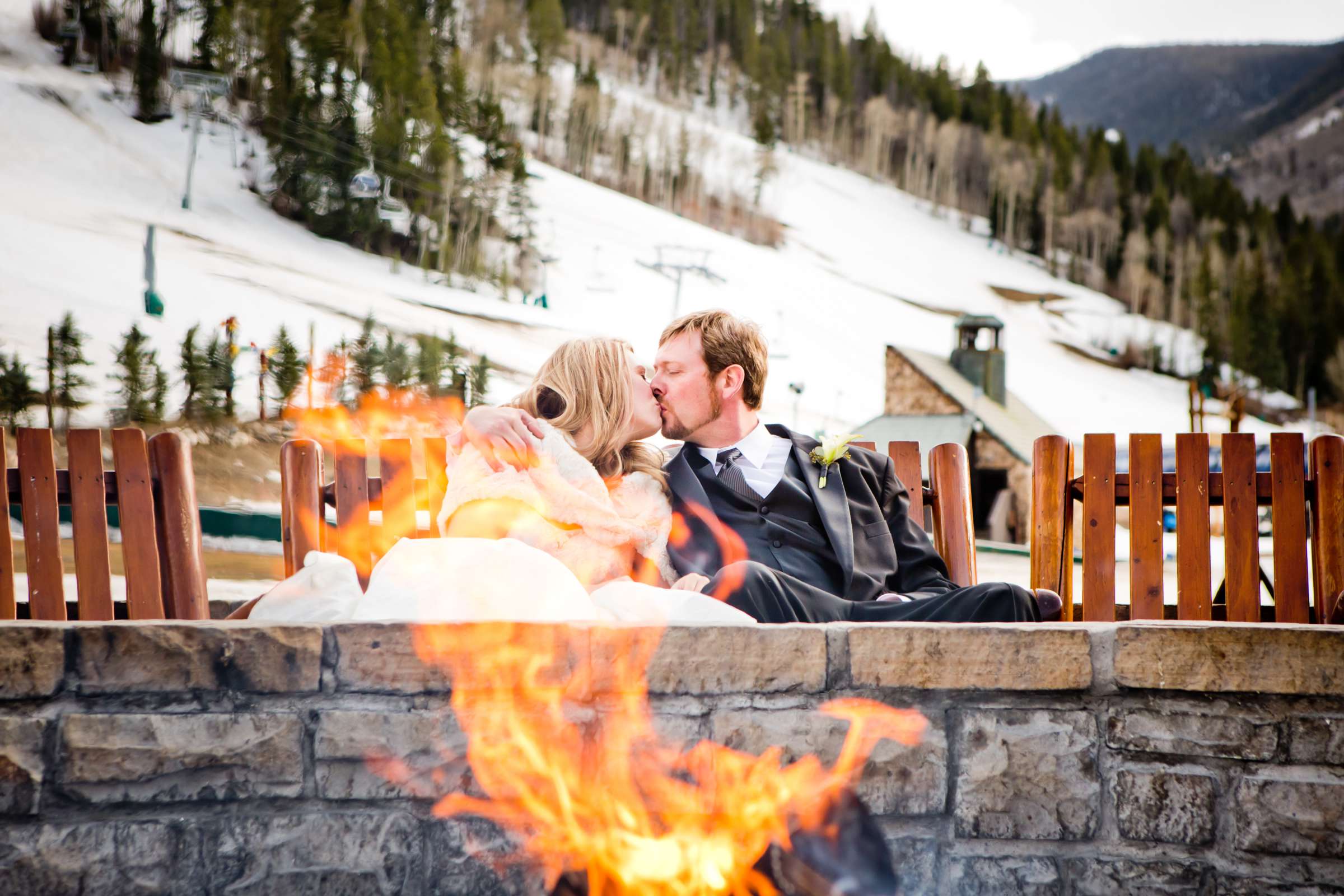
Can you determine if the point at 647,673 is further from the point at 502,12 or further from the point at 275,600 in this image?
the point at 502,12

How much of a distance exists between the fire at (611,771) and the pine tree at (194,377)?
5318 mm

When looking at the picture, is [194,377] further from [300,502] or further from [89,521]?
[300,502]

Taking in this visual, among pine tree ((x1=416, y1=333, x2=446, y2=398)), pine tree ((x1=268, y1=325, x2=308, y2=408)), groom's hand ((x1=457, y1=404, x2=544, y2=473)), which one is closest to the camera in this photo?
groom's hand ((x1=457, y1=404, x2=544, y2=473))

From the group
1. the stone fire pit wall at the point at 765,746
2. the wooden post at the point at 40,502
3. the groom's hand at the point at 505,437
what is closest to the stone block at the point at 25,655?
the stone fire pit wall at the point at 765,746

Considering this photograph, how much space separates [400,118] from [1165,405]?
1860cm

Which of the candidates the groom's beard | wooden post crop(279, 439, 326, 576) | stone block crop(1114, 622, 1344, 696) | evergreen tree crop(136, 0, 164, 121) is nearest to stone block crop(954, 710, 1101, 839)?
stone block crop(1114, 622, 1344, 696)

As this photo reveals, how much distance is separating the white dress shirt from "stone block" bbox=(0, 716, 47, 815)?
1506mm

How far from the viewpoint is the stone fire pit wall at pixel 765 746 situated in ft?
4.33

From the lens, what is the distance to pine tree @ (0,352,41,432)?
525 cm

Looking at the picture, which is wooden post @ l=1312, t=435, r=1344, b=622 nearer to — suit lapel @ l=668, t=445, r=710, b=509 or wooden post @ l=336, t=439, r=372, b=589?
wooden post @ l=336, t=439, r=372, b=589

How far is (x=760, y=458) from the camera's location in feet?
7.98

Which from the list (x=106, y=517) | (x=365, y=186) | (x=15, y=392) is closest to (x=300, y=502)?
(x=106, y=517)

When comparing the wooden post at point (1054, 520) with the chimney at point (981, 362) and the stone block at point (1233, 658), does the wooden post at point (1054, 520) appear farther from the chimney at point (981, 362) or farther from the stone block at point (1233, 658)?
the chimney at point (981, 362)

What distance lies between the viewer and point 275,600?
1.58 metres
